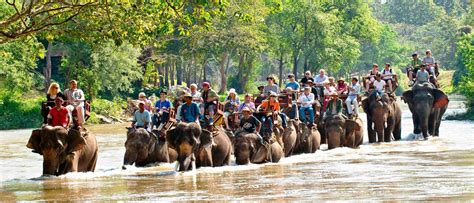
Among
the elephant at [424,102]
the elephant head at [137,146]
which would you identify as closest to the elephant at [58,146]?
the elephant head at [137,146]

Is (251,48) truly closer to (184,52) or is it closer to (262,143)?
(184,52)

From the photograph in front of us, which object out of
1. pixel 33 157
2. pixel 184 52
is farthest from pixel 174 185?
pixel 184 52

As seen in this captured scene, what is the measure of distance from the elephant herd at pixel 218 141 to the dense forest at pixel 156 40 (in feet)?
6.75

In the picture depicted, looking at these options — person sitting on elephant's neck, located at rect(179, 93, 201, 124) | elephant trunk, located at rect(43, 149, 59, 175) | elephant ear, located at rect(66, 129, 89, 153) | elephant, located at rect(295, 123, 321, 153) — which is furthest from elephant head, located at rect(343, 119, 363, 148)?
elephant trunk, located at rect(43, 149, 59, 175)

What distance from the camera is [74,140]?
23719 millimetres

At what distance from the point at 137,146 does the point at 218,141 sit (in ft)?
7.21

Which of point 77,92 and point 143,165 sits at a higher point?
point 77,92

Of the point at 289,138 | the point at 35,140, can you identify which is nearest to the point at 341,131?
the point at 289,138

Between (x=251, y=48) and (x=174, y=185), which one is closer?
(x=174, y=185)

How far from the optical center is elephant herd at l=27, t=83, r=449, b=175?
77.6 ft

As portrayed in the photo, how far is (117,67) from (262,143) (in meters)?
35.2

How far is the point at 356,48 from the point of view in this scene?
3920 inches

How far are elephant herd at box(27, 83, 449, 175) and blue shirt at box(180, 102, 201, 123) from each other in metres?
0.45

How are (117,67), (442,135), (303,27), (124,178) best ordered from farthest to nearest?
(303,27) → (117,67) → (442,135) → (124,178)
